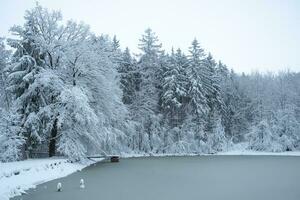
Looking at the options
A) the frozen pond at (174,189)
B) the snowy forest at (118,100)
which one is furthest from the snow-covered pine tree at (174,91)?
the frozen pond at (174,189)

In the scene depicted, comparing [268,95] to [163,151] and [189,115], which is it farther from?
[163,151]

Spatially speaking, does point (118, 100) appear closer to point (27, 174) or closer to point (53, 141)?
point (53, 141)

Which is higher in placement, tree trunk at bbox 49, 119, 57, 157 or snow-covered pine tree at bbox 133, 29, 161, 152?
snow-covered pine tree at bbox 133, 29, 161, 152

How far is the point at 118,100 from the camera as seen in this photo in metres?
29.8

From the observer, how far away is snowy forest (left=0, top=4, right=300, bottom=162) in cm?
2327

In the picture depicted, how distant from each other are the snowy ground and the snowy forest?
2.62 meters

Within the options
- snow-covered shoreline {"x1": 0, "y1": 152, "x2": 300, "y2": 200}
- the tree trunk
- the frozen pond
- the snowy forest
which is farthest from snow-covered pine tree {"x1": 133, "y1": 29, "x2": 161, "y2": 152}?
the frozen pond

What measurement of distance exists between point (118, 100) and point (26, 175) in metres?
15.3

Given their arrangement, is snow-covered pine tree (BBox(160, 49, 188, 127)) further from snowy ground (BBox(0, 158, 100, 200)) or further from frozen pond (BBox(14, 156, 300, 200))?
frozen pond (BBox(14, 156, 300, 200))

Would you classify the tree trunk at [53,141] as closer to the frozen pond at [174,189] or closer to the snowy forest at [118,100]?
the snowy forest at [118,100]

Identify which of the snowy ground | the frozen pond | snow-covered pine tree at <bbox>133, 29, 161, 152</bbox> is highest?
snow-covered pine tree at <bbox>133, 29, 161, 152</bbox>

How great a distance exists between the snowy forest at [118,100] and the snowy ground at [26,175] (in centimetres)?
262

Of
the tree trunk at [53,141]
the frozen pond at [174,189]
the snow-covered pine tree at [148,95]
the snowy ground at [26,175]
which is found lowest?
the frozen pond at [174,189]

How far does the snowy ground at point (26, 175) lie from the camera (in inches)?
483
